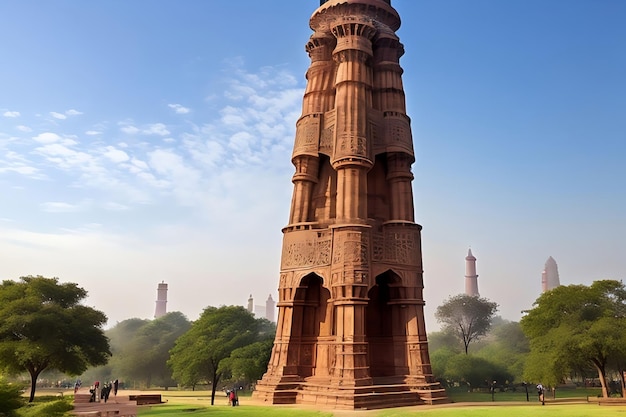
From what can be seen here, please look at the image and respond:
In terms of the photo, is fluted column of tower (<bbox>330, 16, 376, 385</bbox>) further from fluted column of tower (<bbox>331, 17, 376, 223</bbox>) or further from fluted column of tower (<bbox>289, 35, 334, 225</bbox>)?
fluted column of tower (<bbox>289, 35, 334, 225</bbox>)

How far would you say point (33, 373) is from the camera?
27.6 metres

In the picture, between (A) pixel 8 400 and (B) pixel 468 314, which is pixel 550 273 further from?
(A) pixel 8 400

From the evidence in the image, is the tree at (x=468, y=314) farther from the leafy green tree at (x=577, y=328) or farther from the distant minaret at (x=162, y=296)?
the distant minaret at (x=162, y=296)

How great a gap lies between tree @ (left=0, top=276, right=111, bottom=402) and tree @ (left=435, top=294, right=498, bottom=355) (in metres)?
62.1

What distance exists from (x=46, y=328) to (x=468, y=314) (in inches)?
2671

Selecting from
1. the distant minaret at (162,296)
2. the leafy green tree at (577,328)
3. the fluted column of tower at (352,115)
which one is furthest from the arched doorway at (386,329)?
the distant minaret at (162,296)

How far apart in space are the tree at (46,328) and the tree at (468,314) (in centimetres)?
6208

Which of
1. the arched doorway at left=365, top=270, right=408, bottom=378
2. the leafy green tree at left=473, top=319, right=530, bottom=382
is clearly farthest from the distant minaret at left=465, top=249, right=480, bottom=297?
the arched doorway at left=365, top=270, right=408, bottom=378

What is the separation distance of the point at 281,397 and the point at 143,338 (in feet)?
205

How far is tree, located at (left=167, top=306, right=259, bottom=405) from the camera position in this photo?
43250mm

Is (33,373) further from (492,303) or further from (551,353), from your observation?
(492,303)

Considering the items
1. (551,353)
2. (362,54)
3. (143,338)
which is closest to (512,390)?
(551,353)

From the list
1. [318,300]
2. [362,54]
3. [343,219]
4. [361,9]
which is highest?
[361,9]

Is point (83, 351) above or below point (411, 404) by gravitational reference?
above
